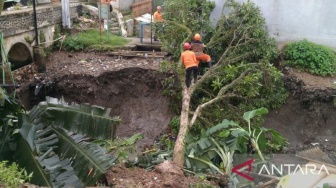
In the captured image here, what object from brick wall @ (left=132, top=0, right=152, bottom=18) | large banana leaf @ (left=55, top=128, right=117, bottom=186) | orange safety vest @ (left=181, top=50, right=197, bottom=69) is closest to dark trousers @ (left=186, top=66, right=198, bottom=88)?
orange safety vest @ (left=181, top=50, right=197, bottom=69)

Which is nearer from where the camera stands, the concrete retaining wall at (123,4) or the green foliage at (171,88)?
the green foliage at (171,88)

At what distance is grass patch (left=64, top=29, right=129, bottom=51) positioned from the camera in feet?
56.9

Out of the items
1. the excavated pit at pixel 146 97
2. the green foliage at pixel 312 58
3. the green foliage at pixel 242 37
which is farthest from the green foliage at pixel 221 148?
the green foliage at pixel 312 58

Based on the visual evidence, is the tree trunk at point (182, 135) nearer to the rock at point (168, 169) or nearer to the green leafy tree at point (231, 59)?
the green leafy tree at point (231, 59)

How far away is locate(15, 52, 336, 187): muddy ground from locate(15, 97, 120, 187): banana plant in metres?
5.35

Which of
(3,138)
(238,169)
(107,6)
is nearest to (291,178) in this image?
(238,169)

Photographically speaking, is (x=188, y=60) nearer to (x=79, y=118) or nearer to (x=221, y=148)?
(x=221, y=148)

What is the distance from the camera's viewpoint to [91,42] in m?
17.5

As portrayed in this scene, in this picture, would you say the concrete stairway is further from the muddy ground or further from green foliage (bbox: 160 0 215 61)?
green foliage (bbox: 160 0 215 61)

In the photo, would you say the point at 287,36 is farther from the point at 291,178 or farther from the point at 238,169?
the point at 291,178

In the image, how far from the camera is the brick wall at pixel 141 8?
70.5ft

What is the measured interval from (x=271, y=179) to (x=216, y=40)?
7027 millimetres

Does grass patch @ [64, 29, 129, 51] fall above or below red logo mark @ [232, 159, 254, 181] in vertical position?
above

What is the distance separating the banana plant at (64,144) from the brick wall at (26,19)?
7.04 m
